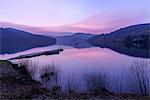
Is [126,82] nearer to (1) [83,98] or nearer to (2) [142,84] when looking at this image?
(2) [142,84]

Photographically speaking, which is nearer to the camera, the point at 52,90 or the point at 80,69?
the point at 52,90

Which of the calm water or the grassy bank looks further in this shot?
the calm water

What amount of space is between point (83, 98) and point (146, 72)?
13.0m

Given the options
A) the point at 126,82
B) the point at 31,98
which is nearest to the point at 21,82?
the point at 31,98

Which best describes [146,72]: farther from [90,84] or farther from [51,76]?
[51,76]

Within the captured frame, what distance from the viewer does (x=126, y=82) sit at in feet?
70.3

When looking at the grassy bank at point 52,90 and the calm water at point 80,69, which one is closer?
the grassy bank at point 52,90

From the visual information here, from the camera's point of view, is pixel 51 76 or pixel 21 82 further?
pixel 51 76

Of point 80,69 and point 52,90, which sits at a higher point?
point 52,90

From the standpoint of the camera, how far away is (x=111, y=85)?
20453mm

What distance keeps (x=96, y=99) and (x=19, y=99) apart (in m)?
3.98

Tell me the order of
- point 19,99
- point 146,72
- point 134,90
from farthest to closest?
point 146,72, point 134,90, point 19,99

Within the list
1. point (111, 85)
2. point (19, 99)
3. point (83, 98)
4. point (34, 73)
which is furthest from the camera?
point (34, 73)

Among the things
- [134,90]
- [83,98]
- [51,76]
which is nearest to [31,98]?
[83,98]
